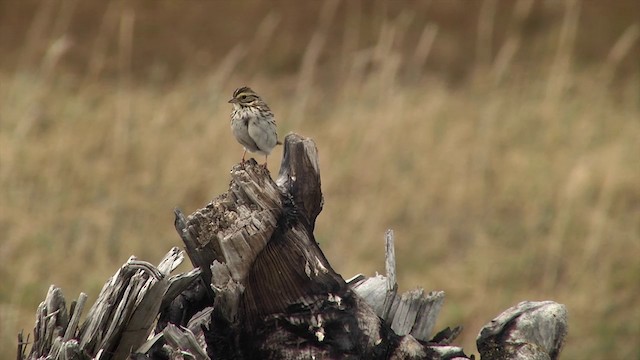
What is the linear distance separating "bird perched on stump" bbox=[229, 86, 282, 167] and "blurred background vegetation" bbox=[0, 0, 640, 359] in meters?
3.59

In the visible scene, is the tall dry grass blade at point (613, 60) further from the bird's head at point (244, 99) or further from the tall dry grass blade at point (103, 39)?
the bird's head at point (244, 99)

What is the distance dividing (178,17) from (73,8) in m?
1.70

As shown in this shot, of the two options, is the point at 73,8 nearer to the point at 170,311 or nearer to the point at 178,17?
the point at 178,17

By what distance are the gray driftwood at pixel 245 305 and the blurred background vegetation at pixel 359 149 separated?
480cm

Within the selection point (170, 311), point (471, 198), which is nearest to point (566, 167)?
point (471, 198)

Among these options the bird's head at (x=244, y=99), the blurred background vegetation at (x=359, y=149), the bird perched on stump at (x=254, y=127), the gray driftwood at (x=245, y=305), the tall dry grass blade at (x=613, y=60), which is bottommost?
the gray driftwood at (x=245, y=305)

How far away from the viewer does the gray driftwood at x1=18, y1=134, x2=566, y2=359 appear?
4.01 metres

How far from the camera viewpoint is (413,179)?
12062 mm

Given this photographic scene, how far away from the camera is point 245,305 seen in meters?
4.08

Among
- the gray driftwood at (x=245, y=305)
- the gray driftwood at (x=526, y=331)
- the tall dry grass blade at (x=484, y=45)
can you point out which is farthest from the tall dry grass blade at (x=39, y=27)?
the gray driftwood at (x=526, y=331)

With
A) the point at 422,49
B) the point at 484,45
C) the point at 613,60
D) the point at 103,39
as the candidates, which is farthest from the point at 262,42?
the point at 613,60

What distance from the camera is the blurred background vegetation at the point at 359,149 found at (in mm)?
10531

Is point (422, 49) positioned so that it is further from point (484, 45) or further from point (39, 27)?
point (39, 27)

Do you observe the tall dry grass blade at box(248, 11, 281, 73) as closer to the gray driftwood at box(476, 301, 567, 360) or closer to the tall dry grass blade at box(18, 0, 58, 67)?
the tall dry grass blade at box(18, 0, 58, 67)
